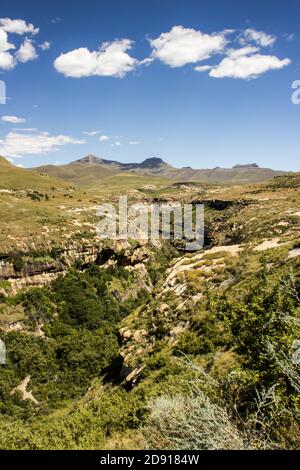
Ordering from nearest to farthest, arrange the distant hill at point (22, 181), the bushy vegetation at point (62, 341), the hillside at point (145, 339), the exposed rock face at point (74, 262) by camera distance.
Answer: the hillside at point (145, 339) < the bushy vegetation at point (62, 341) < the exposed rock face at point (74, 262) < the distant hill at point (22, 181)

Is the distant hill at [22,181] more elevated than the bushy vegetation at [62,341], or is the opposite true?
the distant hill at [22,181]

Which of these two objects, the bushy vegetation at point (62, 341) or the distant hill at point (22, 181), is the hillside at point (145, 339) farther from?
the distant hill at point (22, 181)

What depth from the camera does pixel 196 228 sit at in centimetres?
12662

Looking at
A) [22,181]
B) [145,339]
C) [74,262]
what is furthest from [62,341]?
[22,181]

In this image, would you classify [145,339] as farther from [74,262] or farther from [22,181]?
[22,181]

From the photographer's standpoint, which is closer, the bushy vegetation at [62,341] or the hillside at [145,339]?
the hillside at [145,339]

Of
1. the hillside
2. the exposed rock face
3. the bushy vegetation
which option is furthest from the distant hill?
the bushy vegetation

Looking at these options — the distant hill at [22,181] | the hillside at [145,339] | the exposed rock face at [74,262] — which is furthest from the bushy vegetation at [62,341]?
the distant hill at [22,181]

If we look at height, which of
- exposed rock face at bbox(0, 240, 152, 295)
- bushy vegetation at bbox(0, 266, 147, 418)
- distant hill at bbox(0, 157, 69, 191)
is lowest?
bushy vegetation at bbox(0, 266, 147, 418)

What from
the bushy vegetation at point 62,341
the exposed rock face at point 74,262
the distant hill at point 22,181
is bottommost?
the bushy vegetation at point 62,341

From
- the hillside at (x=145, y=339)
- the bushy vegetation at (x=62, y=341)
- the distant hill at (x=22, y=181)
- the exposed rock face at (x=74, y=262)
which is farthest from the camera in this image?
the distant hill at (x=22, y=181)

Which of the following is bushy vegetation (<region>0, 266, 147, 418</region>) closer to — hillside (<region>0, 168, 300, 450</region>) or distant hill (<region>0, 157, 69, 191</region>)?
hillside (<region>0, 168, 300, 450</region>)

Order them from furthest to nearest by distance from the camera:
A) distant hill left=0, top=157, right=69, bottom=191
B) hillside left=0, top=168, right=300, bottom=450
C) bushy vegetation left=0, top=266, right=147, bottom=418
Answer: distant hill left=0, top=157, right=69, bottom=191
bushy vegetation left=0, top=266, right=147, bottom=418
hillside left=0, top=168, right=300, bottom=450

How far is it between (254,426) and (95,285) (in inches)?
2590
